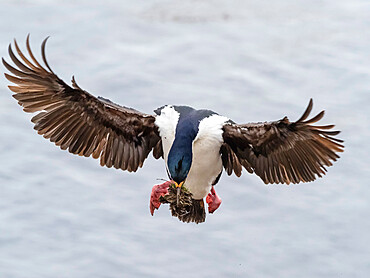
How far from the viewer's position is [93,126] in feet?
25.0

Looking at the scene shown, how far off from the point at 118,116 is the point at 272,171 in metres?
1.24

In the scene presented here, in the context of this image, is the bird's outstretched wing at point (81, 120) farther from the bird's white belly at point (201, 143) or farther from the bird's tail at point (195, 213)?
the bird's tail at point (195, 213)

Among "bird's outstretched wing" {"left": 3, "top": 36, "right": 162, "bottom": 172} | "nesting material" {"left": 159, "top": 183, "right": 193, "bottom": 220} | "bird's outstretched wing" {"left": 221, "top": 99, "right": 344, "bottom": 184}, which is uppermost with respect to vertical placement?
"bird's outstretched wing" {"left": 3, "top": 36, "right": 162, "bottom": 172}

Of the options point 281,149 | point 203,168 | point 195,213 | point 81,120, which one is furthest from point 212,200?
point 81,120

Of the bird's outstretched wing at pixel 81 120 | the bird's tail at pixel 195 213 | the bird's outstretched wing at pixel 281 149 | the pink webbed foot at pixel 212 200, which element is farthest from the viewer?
the pink webbed foot at pixel 212 200

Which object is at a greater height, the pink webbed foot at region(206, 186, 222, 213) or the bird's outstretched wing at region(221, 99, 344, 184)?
the pink webbed foot at region(206, 186, 222, 213)

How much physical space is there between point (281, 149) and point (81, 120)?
1.52 meters

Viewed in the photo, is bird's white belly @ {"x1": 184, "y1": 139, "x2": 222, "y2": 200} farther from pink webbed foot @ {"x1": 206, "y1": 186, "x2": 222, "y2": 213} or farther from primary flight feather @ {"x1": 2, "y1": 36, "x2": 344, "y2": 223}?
pink webbed foot @ {"x1": 206, "y1": 186, "x2": 222, "y2": 213}

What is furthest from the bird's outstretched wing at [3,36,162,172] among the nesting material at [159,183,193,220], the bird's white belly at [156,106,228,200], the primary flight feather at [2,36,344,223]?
the nesting material at [159,183,193,220]

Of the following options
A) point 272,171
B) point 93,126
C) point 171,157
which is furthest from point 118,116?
point 272,171

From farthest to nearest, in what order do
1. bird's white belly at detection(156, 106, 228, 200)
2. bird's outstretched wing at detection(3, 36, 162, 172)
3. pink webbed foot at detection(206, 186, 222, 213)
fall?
pink webbed foot at detection(206, 186, 222, 213)
bird's white belly at detection(156, 106, 228, 200)
bird's outstretched wing at detection(3, 36, 162, 172)

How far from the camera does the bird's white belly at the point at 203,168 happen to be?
24.5 ft

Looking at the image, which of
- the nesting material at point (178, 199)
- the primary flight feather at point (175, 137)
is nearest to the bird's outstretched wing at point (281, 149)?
the primary flight feather at point (175, 137)

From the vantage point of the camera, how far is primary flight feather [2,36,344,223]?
7141 millimetres
